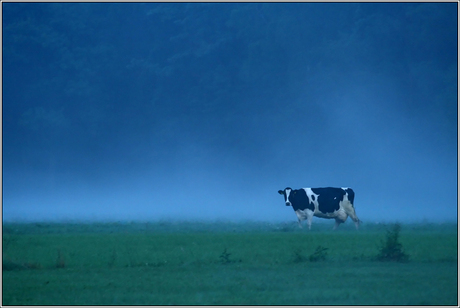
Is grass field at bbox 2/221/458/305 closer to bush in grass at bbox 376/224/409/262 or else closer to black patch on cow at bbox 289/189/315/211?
bush in grass at bbox 376/224/409/262

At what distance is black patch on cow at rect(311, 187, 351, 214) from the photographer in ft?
91.5

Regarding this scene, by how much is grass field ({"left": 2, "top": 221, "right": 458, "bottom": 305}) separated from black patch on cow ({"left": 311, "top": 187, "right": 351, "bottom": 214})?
6.15 m

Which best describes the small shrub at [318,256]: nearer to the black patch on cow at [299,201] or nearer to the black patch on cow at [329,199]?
the black patch on cow at [299,201]

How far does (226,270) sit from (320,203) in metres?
14.1

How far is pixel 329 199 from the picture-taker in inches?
1104

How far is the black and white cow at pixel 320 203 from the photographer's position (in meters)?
27.6

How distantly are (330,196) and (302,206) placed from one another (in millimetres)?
1425

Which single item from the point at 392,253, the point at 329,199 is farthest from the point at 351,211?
the point at 392,253

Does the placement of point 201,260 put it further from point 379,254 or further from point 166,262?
point 379,254

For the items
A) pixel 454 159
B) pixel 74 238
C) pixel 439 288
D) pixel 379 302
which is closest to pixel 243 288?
pixel 379 302

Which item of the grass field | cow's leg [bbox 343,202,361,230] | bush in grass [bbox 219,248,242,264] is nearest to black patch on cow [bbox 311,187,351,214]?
cow's leg [bbox 343,202,361,230]

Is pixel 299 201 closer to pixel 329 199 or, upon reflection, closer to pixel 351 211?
pixel 329 199

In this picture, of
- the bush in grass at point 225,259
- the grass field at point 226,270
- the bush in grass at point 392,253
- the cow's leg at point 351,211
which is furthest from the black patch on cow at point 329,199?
the bush in grass at point 225,259

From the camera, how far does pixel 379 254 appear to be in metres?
15.9
